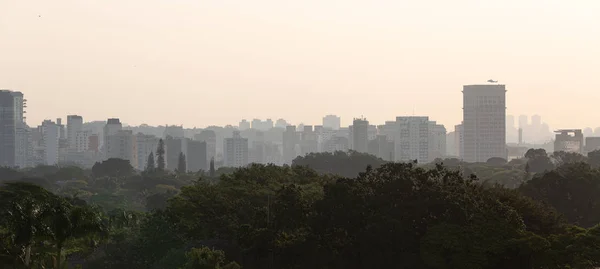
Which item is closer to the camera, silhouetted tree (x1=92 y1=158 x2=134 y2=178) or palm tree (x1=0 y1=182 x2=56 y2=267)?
palm tree (x1=0 y1=182 x2=56 y2=267)

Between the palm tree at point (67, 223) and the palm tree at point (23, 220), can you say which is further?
the palm tree at point (67, 223)

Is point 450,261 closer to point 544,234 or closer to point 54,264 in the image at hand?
point 544,234

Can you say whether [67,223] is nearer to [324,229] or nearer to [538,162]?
[324,229]

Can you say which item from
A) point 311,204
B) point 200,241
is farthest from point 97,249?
point 311,204

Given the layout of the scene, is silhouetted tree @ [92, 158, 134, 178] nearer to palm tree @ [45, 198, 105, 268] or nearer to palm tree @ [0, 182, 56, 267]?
palm tree @ [0, 182, 56, 267]

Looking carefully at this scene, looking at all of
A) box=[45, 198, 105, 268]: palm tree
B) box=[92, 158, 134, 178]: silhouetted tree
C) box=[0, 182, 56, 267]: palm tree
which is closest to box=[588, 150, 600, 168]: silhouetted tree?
box=[92, 158, 134, 178]: silhouetted tree

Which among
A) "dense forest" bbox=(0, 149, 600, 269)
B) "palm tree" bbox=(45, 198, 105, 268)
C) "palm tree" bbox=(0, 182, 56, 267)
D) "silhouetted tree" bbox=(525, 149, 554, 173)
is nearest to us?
"palm tree" bbox=(0, 182, 56, 267)

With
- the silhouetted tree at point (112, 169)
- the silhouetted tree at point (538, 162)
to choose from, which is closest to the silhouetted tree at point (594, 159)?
the silhouetted tree at point (538, 162)

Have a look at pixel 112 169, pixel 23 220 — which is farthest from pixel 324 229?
pixel 112 169

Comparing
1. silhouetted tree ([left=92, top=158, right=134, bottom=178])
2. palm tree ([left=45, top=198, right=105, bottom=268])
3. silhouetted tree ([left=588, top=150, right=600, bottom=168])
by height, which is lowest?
silhouetted tree ([left=92, top=158, right=134, bottom=178])

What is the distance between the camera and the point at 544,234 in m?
44.7

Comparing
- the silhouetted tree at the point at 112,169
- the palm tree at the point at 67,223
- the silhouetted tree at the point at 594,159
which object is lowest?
the silhouetted tree at the point at 112,169

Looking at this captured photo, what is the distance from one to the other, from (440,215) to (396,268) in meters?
3.46

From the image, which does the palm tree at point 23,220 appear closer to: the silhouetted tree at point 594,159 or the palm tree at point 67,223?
the palm tree at point 67,223
